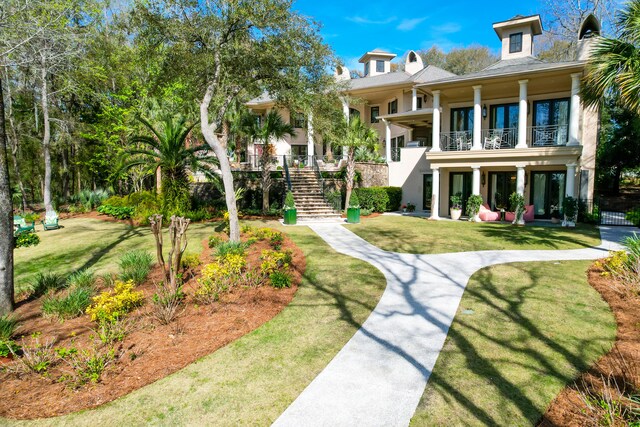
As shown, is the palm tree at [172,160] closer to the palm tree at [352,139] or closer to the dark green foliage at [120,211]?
the dark green foliage at [120,211]

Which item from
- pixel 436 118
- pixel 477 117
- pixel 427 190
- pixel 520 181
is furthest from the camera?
pixel 427 190

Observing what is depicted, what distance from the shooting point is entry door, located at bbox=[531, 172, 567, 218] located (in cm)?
1914

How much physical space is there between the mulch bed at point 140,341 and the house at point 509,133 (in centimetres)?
1123

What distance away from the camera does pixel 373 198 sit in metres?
22.1

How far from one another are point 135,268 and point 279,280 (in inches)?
142

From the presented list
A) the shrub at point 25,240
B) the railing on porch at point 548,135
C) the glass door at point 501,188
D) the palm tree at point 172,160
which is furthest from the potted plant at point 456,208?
the shrub at point 25,240

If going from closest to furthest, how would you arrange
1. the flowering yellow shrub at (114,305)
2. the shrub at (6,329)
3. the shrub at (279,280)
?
the shrub at (6,329) < the flowering yellow shrub at (114,305) < the shrub at (279,280)

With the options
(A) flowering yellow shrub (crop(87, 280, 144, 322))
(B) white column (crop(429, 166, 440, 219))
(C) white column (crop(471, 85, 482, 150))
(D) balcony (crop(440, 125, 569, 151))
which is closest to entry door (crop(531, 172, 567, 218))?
(D) balcony (crop(440, 125, 569, 151))

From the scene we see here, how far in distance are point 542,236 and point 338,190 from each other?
11533 millimetres

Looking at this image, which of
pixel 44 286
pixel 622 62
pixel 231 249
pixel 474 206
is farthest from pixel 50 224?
pixel 622 62

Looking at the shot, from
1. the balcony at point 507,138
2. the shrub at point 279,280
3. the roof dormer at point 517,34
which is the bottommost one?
the shrub at point 279,280

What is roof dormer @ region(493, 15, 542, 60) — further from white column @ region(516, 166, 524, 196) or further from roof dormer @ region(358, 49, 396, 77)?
roof dormer @ region(358, 49, 396, 77)

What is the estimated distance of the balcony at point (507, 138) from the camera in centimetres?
1816

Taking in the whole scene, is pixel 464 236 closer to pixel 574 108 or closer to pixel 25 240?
pixel 574 108
